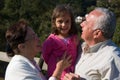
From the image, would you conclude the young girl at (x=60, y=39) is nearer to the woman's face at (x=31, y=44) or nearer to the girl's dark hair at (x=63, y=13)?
the girl's dark hair at (x=63, y=13)

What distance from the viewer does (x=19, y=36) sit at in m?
3.78

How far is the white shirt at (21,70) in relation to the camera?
3.54 m

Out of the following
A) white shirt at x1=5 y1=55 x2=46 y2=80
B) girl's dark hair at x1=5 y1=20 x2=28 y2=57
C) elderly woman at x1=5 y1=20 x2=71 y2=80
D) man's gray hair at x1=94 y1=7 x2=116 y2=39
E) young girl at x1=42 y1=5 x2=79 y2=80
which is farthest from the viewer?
young girl at x1=42 y1=5 x2=79 y2=80

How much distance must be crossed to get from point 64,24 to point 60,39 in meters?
0.16

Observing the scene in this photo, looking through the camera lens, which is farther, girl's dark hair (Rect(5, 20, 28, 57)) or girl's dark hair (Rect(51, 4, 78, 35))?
girl's dark hair (Rect(51, 4, 78, 35))

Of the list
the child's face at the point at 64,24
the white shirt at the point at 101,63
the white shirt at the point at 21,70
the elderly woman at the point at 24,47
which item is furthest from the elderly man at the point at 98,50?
the child's face at the point at 64,24

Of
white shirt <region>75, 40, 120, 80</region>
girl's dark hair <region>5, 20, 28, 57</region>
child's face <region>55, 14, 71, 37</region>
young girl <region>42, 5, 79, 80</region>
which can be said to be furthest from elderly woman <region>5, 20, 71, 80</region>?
child's face <region>55, 14, 71, 37</region>

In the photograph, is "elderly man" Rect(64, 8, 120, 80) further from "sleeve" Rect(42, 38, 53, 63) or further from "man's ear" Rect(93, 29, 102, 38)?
"sleeve" Rect(42, 38, 53, 63)

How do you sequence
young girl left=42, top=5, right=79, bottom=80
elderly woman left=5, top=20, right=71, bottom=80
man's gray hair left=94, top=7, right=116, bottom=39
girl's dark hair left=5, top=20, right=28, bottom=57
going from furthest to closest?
1. young girl left=42, top=5, right=79, bottom=80
2. man's gray hair left=94, top=7, right=116, bottom=39
3. girl's dark hair left=5, top=20, right=28, bottom=57
4. elderly woman left=5, top=20, right=71, bottom=80

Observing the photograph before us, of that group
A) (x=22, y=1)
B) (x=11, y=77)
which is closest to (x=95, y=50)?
(x=11, y=77)

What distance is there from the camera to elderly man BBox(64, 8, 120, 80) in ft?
12.6

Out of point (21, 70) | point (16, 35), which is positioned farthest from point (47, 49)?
point (21, 70)

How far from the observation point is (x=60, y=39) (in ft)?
15.0

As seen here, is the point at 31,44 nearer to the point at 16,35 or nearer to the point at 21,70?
the point at 16,35
